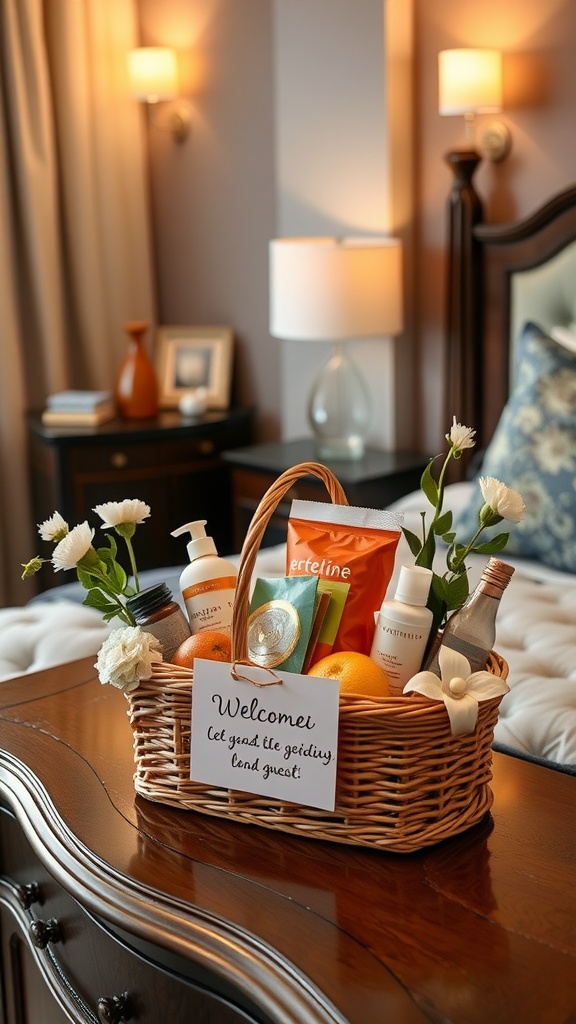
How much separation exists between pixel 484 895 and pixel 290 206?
2.64 metres

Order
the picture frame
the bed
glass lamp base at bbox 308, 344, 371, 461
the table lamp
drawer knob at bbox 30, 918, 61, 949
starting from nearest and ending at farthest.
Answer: drawer knob at bbox 30, 918, 61, 949, the bed, the table lamp, glass lamp base at bbox 308, 344, 371, 461, the picture frame

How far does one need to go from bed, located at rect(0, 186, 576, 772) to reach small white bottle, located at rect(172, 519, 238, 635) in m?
0.27

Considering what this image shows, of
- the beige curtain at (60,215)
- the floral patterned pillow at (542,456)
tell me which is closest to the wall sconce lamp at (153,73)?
the beige curtain at (60,215)

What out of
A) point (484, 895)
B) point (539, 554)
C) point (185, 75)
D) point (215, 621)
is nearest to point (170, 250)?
point (185, 75)

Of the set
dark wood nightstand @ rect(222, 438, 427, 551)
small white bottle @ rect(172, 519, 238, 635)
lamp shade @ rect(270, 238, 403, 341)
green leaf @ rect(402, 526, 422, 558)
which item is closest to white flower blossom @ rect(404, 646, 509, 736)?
green leaf @ rect(402, 526, 422, 558)

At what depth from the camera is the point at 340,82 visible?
3.05 meters

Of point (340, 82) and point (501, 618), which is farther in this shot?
point (340, 82)

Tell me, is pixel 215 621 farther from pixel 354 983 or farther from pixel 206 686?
pixel 354 983

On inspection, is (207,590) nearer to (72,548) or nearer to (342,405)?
(72,548)

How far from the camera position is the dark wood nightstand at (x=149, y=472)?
10.6ft

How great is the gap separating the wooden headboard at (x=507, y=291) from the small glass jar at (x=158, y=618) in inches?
72.5

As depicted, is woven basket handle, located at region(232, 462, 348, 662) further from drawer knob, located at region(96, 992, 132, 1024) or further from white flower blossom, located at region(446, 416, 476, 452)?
drawer knob, located at region(96, 992, 132, 1024)

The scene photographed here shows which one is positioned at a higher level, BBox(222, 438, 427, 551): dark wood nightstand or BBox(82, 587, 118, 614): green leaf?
BBox(82, 587, 118, 614): green leaf

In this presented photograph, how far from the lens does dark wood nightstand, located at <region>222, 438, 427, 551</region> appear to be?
2900 mm
